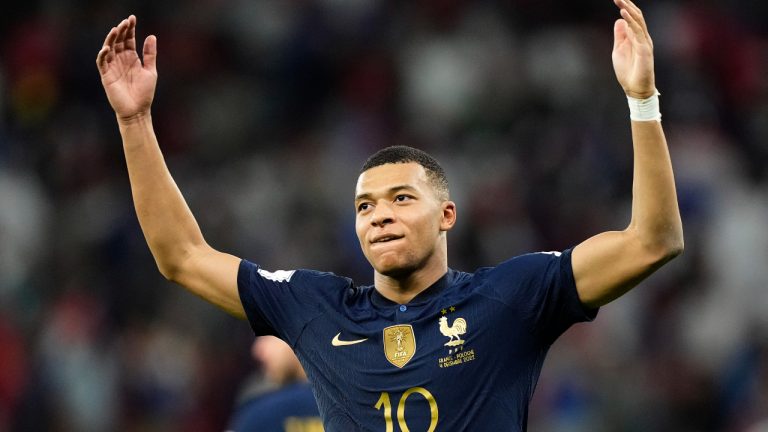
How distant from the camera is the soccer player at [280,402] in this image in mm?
6352

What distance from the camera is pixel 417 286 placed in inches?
178

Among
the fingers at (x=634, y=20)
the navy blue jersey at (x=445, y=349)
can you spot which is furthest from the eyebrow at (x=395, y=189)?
the fingers at (x=634, y=20)

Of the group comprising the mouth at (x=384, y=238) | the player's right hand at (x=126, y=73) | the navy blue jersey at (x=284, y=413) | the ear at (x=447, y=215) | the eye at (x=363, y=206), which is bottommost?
the navy blue jersey at (x=284, y=413)

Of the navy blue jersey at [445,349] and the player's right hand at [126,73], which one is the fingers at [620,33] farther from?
the player's right hand at [126,73]

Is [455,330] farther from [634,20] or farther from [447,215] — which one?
[634,20]

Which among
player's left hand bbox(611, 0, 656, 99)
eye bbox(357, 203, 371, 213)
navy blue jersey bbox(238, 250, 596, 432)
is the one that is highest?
player's left hand bbox(611, 0, 656, 99)

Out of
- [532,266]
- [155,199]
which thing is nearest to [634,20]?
[532,266]

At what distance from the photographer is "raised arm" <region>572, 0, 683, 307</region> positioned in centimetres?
397

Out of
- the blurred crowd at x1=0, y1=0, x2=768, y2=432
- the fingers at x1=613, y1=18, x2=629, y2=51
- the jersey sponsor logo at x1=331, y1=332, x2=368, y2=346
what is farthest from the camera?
the blurred crowd at x1=0, y1=0, x2=768, y2=432

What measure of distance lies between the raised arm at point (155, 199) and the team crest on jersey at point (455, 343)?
29.6 inches

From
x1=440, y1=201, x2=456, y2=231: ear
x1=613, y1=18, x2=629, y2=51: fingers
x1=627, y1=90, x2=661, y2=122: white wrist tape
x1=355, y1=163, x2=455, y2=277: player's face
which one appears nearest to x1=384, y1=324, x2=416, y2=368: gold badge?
x1=355, y1=163, x2=455, y2=277: player's face

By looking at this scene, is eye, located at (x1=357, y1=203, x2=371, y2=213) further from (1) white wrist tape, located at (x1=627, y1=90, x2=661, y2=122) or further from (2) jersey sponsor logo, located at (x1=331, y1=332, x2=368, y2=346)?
(1) white wrist tape, located at (x1=627, y1=90, x2=661, y2=122)

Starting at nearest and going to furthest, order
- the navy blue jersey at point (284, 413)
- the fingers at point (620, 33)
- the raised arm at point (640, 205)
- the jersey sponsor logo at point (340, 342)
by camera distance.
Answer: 1. the raised arm at point (640, 205)
2. the fingers at point (620, 33)
3. the jersey sponsor logo at point (340, 342)
4. the navy blue jersey at point (284, 413)

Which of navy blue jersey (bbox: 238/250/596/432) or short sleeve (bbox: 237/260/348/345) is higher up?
short sleeve (bbox: 237/260/348/345)
